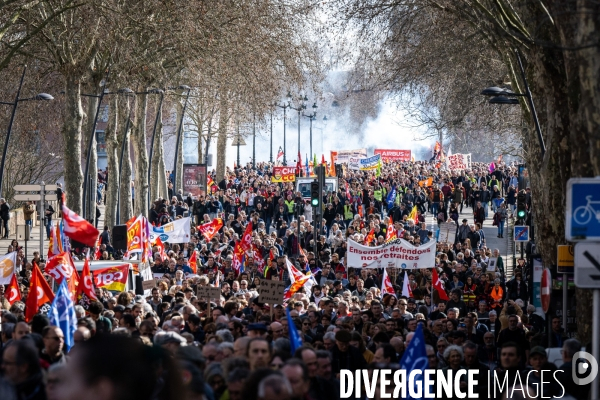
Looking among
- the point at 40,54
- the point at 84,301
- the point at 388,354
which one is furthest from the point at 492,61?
Answer: the point at 388,354

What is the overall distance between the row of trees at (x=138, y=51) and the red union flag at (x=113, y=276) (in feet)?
26.9

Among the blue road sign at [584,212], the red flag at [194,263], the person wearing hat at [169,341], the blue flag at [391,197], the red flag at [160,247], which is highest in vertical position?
the blue road sign at [584,212]

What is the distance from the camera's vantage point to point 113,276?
19.1 metres

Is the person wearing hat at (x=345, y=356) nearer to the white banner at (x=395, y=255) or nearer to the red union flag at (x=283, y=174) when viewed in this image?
the white banner at (x=395, y=255)

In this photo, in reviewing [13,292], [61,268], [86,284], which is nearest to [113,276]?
[13,292]

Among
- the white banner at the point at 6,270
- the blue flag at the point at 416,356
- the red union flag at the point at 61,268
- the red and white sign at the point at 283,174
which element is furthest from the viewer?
the red and white sign at the point at 283,174

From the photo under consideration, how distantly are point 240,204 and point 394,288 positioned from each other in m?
20.5

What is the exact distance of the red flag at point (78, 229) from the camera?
1748 cm

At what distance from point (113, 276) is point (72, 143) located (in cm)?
1183

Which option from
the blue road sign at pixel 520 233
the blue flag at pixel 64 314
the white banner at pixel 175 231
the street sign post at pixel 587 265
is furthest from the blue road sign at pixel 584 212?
the white banner at pixel 175 231

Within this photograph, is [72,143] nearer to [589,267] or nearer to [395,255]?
[395,255]

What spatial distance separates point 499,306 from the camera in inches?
814

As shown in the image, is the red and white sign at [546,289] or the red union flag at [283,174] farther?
the red union flag at [283,174]

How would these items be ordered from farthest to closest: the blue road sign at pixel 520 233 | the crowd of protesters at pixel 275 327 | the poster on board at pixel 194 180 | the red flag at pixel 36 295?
the poster on board at pixel 194 180 < the blue road sign at pixel 520 233 < the red flag at pixel 36 295 < the crowd of protesters at pixel 275 327
